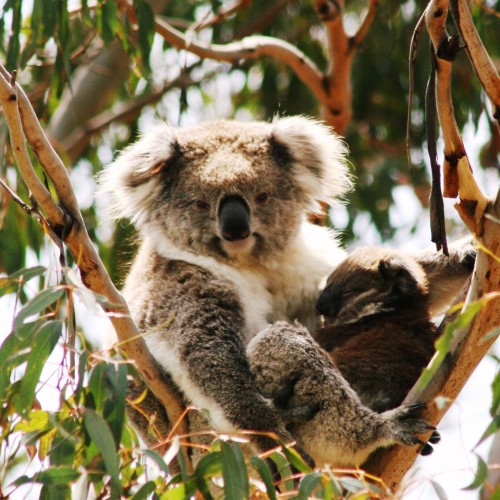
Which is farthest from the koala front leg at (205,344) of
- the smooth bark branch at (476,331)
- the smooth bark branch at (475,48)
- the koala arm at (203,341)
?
the smooth bark branch at (475,48)

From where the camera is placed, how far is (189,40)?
4.83 meters

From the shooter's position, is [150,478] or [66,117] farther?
[66,117]

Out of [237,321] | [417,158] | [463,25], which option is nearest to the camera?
[463,25]

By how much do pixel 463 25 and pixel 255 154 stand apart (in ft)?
4.53

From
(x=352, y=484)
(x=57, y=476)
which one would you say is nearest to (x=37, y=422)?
(x=57, y=476)

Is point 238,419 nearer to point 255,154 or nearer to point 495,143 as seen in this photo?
point 255,154

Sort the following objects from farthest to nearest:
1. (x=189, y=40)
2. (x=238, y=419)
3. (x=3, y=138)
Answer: (x=189, y=40)
(x=3, y=138)
(x=238, y=419)

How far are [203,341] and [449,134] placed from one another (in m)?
1.10

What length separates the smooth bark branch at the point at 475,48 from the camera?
2414 mm

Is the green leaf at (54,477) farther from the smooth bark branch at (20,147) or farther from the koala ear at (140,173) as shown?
the koala ear at (140,173)

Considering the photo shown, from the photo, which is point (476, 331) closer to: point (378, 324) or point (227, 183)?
point (378, 324)

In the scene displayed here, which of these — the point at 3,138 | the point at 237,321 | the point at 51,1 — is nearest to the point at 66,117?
the point at 51,1

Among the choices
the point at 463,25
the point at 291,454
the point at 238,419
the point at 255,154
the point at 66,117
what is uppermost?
the point at 463,25

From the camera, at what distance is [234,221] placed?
10.9 feet
